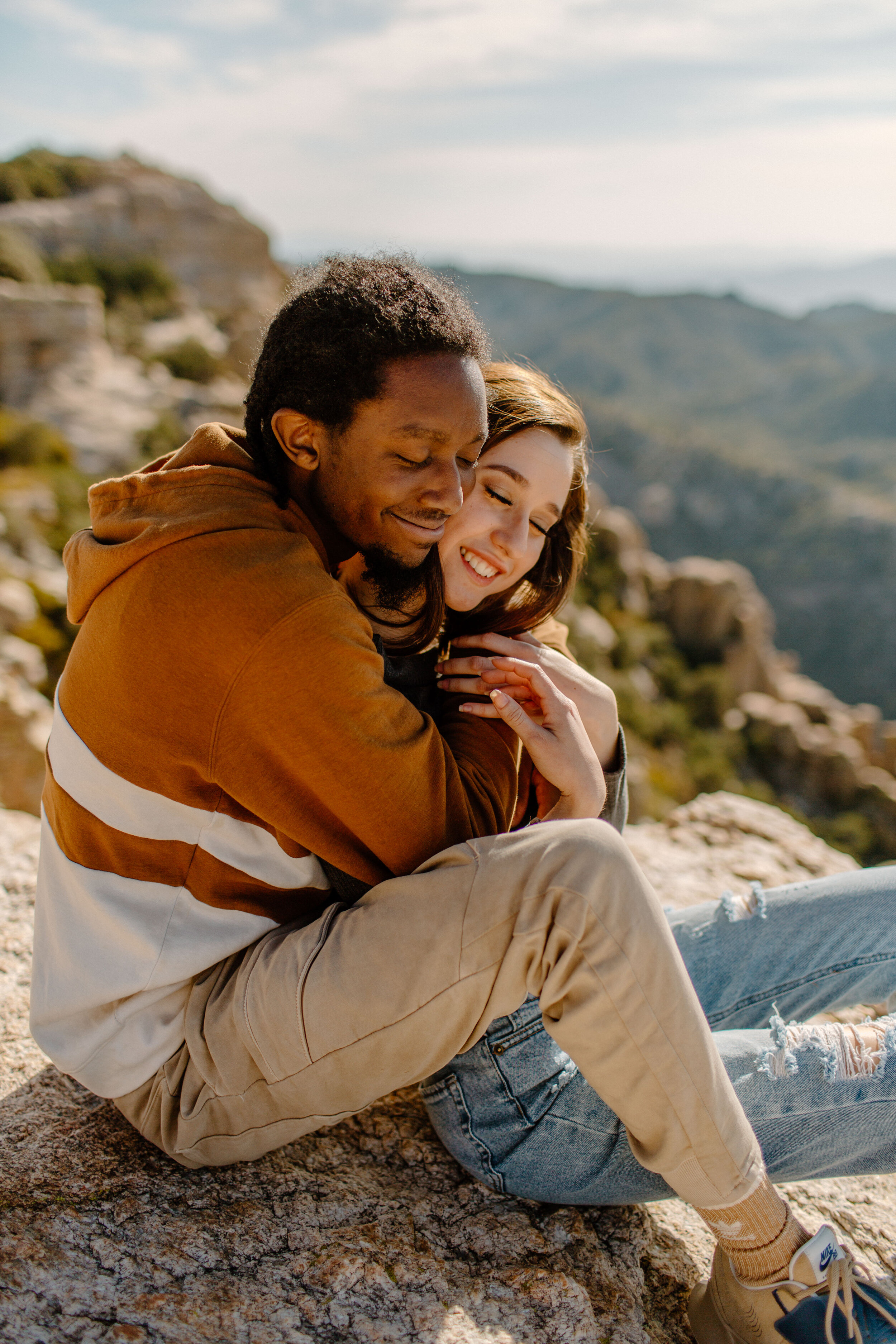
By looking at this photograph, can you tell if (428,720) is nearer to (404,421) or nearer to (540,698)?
(540,698)

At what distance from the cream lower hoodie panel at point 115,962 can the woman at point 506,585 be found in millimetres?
661

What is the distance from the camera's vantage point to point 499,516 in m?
1.98

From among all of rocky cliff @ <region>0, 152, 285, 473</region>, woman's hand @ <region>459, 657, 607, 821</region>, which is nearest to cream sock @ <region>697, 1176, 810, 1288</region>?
woman's hand @ <region>459, 657, 607, 821</region>

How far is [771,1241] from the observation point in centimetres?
135

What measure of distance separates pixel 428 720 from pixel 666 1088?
71 centimetres

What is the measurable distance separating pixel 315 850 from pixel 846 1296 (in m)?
1.12

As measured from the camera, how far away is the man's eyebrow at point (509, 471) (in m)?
1.96

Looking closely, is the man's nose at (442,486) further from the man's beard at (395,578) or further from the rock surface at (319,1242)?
the rock surface at (319,1242)

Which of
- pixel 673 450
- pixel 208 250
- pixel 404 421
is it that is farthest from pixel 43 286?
pixel 673 450

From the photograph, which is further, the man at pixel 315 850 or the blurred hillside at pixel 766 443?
the blurred hillside at pixel 766 443

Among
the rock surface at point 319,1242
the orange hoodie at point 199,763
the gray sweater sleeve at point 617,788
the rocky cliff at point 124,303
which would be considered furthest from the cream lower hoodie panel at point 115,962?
the rocky cliff at point 124,303

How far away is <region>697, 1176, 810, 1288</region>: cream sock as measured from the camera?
1.34m

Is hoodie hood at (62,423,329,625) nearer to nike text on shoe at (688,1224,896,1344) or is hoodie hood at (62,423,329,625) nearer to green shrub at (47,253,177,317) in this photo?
nike text on shoe at (688,1224,896,1344)

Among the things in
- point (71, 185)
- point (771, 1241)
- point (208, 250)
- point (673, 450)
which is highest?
point (71, 185)
